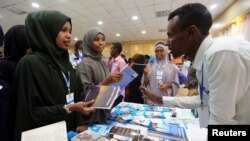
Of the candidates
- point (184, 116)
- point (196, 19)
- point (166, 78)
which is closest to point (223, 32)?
point (166, 78)

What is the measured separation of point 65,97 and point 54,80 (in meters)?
0.13

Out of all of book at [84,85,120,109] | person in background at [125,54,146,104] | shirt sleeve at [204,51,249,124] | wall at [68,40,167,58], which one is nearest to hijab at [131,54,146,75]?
person in background at [125,54,146,104]

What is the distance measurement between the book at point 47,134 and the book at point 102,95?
0.82ft

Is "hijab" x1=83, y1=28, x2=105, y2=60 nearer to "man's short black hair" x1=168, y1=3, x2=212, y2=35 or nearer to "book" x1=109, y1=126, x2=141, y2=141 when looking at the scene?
"book" x1=109, y1=126, x2=141, y2=141

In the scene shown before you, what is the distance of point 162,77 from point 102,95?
4.91ft

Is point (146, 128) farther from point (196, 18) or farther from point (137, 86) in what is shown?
point (137, 86)

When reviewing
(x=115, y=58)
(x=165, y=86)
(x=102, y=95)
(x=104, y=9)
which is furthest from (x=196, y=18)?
(x=104, y=9)

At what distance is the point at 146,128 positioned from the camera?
1306 mm

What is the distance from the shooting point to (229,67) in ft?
2.26

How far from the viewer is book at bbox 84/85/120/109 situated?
1136 mm

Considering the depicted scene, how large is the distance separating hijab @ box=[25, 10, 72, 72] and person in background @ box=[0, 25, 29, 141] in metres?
0.09

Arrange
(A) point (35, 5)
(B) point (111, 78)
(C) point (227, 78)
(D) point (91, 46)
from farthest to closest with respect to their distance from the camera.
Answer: (A) point (35, 5)
(D) point (91, 46)
(B) point (111, 78)
(C) point (227, 78)

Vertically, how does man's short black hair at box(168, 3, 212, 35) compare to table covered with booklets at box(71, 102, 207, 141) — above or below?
above

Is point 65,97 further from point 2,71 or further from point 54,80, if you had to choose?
point 2,71
